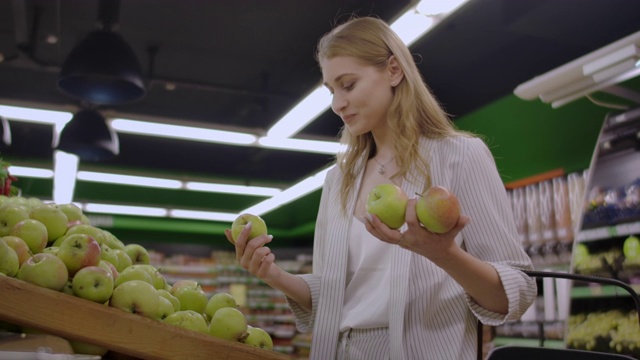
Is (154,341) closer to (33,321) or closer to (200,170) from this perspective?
(33,321)

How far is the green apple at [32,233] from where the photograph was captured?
4.49ft

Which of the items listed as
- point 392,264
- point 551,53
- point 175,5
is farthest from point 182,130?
point 392,264

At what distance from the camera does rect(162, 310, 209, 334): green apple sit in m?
1.33

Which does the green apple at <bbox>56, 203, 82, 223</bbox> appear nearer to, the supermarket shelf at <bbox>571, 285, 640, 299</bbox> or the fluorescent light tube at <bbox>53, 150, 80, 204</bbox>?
the supermarket shelf at <bbox>571, 285, 640, 299</bbox>

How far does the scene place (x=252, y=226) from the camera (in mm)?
1624

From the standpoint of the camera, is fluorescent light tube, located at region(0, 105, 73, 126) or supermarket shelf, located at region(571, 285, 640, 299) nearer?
supermarket shelf, located at region(571, 285, 640, 299)

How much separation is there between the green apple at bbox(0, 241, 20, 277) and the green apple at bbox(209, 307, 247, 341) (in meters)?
0.42

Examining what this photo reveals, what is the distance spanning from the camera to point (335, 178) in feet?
6.57

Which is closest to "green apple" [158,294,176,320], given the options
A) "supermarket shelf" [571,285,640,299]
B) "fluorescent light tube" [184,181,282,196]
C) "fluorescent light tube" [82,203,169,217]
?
"supermarket shelf" [571,285,640,299]

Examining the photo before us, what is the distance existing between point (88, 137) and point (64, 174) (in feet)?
9.92

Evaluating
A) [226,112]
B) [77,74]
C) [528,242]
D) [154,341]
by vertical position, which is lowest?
[154,341]

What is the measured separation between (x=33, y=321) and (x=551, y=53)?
20.3 feet

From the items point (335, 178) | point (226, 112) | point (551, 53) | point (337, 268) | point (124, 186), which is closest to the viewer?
point (337, 268)

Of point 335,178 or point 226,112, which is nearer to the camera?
point 335,178
